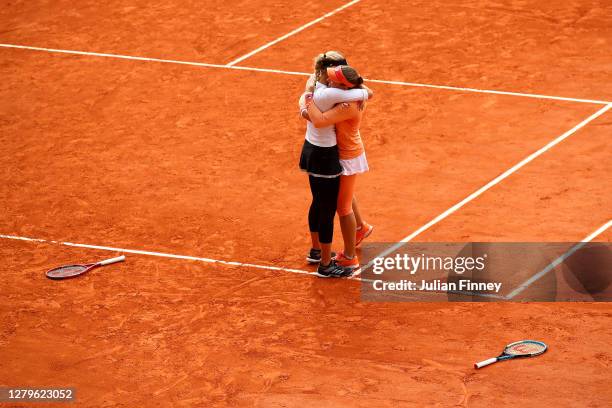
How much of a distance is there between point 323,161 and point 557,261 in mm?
2398

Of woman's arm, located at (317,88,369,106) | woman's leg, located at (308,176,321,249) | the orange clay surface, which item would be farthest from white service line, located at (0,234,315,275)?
the orange clay surface

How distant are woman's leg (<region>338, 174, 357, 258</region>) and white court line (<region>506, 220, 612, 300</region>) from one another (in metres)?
1.51

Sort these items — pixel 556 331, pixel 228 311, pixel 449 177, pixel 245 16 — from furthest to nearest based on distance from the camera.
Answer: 1. pixel 245 16
2. pixel 449 177
3. pixel 228 311
4. pixel 556 331

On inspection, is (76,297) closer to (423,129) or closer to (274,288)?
(274,288)

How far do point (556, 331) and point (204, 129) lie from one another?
5.97 meters

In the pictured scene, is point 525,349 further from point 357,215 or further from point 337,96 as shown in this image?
point 337,96

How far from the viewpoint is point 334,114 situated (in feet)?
30.9

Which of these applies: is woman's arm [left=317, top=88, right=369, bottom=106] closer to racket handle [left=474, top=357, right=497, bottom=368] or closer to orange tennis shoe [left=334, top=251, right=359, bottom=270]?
orange tennis shoe [left=334, top=251, right=359, bottom=270]

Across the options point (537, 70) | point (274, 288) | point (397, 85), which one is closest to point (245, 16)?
point (397, 85)

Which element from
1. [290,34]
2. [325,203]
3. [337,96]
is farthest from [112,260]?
[290,34]

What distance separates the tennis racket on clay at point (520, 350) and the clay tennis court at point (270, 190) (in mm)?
84

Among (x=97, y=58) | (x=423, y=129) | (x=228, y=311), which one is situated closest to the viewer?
(x=228, y=311)

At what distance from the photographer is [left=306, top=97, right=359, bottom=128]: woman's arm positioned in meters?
9.41

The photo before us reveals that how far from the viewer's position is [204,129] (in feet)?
44.2
